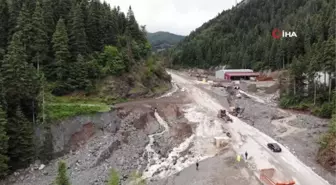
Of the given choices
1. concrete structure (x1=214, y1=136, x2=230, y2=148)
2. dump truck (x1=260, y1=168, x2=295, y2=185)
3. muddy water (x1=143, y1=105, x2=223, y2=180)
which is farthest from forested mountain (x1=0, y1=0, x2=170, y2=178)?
dump truck (x1=260, y1=168, x2=295, y2=185)

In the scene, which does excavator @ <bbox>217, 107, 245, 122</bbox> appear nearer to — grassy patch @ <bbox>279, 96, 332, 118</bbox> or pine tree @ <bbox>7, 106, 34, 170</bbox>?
grassy patch @ <bbox>279, 96, 332, 118</bbox>

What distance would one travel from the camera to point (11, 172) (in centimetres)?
3856

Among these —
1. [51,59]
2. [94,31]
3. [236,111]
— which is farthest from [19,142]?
[236,111]

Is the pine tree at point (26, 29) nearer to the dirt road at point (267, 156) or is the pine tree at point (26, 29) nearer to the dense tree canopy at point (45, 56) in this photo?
the dense tree canopy at point (45, 56)

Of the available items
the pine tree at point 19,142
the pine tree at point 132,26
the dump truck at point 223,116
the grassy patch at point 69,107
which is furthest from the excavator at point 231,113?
the pine tree at point 132,26

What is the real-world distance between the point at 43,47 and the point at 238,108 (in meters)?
38.7

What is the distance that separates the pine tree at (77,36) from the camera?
6469cm

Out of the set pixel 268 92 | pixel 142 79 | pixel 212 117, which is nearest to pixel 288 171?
pixel 212 117

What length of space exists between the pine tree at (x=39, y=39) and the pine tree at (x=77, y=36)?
5.19 metres

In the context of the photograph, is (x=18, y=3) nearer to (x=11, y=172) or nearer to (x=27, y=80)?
(x=27, y=80)

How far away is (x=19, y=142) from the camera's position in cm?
3953

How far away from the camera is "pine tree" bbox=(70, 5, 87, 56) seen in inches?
2547

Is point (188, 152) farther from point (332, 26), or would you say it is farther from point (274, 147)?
point (332, 26)

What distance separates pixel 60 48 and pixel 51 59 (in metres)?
3.42
